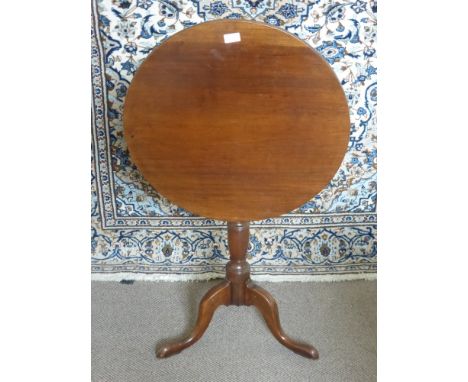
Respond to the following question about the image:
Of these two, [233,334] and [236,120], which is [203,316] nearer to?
[233,334]

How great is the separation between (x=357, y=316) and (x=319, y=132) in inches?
34.5

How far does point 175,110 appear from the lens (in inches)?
47.6

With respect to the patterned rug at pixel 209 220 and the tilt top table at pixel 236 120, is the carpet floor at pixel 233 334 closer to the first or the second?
the patterned rug at pixel 209 220

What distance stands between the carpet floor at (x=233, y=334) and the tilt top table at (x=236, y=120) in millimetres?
589

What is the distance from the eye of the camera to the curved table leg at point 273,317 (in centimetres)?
154

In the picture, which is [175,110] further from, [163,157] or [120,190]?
[120,190]

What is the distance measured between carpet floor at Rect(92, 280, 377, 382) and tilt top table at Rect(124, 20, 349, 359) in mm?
589

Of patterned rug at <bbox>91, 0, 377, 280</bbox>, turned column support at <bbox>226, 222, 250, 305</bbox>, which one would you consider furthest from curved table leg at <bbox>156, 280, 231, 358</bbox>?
patterned rug at <bbox>91, 0, 377, 280</bbox>

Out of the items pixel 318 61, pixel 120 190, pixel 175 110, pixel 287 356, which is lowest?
pixel 287 356

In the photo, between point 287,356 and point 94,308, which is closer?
point 287,356

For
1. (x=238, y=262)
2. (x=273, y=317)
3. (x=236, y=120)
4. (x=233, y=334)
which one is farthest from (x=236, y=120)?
(x=233, y=334)

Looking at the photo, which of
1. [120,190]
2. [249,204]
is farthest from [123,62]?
[249,204]

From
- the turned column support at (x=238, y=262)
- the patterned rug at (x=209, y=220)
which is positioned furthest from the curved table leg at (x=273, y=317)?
the patterned rug at (x=209, y=220)

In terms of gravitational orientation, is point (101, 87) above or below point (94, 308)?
above
